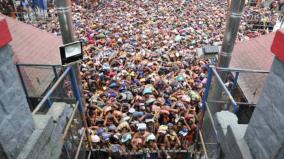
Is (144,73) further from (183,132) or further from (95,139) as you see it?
(95,139)

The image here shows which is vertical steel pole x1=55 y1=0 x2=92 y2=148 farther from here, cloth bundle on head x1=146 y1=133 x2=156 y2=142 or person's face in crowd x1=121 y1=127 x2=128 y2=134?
cloth bundle on head x1=146 y1=133 x2=156 y2=142

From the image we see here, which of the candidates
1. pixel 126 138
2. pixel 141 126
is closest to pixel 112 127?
pixel 126 138

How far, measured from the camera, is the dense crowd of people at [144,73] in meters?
7.80

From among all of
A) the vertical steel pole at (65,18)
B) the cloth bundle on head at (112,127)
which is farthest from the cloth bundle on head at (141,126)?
the vertical steel pole at (65,18)

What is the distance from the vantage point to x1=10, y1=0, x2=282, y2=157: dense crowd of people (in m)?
7.80

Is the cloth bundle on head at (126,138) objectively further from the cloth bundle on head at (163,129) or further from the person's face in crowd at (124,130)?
the cloth bundle on head at (163,129)

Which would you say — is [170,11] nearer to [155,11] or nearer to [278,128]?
[155,11]

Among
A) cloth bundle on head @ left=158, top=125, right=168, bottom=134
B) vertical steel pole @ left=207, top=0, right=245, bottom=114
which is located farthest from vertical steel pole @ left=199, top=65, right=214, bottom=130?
cloth bundle on head @ left=158, top=125, right=168, bottom=134

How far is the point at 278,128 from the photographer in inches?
80.7

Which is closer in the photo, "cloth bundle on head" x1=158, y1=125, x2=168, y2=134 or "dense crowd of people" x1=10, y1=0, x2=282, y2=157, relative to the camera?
"cloth bundle on head" x1=158, y1=125, x2=168, y2=134

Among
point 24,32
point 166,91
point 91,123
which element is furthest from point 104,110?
point 24,32

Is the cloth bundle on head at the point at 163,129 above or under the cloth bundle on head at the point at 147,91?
under

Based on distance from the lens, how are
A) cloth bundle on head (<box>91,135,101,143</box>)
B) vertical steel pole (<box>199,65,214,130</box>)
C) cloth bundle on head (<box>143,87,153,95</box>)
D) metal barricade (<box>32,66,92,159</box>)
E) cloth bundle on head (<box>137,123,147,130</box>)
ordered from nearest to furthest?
metal barricade (<box>32,66,92,159</box>)
vertical steel pole (<box>199,65,214,130</box>)
cloth bundle on head (<box>91,135,101,143</box>)
cloth bundle on head (<box>137,123,147,130</box>)
cloth bundle on head (<box>143,87,153,95</box>)

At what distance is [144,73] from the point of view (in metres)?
11.5
